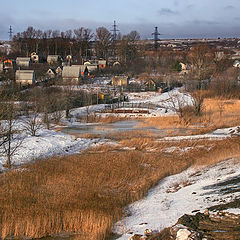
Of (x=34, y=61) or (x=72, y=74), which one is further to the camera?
(x=34, y=61)

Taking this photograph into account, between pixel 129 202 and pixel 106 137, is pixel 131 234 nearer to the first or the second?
pixel 129 202

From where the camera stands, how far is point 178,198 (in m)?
8.92

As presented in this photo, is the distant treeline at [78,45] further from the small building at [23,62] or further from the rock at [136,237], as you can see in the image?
the rock at [136,237]

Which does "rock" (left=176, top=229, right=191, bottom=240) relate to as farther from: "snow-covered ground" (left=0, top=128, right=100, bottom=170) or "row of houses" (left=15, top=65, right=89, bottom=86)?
"row of houses" (left=15, top=65, right=89, bottom=86)

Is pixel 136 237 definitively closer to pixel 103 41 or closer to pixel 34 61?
pixel 34 61

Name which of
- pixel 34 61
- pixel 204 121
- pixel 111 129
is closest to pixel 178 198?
pixel 111 129

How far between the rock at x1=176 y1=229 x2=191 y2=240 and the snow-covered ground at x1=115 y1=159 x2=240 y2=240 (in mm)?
874

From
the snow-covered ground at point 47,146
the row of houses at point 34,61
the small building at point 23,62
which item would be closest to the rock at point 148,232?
the snow-covered ground at point 47,146

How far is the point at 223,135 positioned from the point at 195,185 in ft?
28.9

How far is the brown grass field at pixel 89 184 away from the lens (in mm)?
7566

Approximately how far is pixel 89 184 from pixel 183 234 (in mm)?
4684

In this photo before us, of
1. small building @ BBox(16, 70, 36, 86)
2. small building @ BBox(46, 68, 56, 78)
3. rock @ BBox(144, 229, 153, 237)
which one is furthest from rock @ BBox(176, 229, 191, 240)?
small building @ BBox(46, 68, 56, 78)

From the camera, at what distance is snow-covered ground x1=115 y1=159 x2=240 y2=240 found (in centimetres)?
739

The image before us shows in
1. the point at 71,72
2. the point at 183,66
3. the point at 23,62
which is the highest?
the point at 23,62
